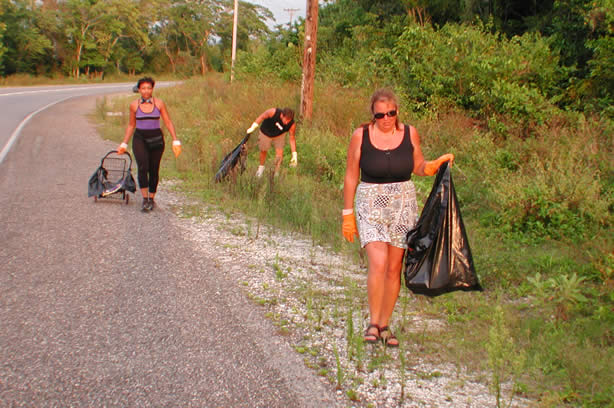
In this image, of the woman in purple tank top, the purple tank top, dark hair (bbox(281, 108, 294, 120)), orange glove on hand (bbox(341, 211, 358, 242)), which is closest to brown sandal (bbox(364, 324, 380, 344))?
orange glove on hand (bbox(341, 211, 358, 242))

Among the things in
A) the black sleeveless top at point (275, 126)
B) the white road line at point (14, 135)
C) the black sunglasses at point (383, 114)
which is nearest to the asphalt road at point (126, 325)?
the black sunglasses at point (383, 114)

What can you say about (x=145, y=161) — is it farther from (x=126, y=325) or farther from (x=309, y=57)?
(x=309, y=57)

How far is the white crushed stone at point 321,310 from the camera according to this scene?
136 inches

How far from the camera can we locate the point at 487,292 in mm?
5285

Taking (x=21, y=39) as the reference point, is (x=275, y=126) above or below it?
below

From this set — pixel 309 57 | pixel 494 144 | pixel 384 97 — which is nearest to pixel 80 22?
pixel 309 57

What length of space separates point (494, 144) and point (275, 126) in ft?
14.4

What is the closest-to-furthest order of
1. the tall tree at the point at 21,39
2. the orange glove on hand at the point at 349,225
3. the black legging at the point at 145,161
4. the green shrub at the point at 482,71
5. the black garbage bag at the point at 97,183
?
the orange glove on hand at the point at 349,225 → the black legging at the point at 145,161 → the black garbage bag at the point at 97,183 → the green shrub at the point at 482,71 → the tall tree at the point at 21,39

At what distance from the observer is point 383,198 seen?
13.4ft

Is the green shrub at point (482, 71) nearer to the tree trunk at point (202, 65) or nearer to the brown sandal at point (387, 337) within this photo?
the brown sandal at point (387, 337)

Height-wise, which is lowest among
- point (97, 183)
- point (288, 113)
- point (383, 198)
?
point (97, 183)

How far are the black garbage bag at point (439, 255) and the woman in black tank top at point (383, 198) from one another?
96 millimetres

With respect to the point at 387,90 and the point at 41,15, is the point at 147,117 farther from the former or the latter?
the point at 41,15

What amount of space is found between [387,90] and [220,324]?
219cm
